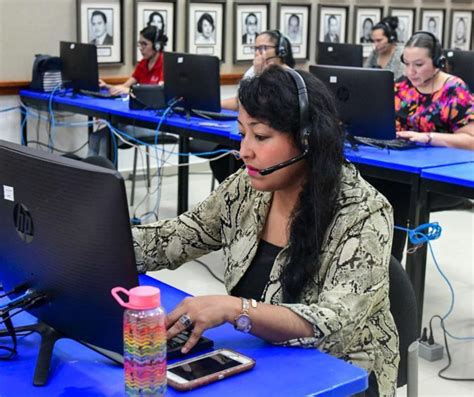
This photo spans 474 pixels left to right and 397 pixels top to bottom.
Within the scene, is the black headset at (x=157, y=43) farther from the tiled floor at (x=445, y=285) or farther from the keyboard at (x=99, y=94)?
the tiled floor at (x=445, y=285)

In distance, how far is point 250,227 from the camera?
182 centimetres

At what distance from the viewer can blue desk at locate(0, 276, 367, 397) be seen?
1.32 metres

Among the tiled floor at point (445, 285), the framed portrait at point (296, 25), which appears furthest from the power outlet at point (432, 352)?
the framed portrait at point (296, 25)

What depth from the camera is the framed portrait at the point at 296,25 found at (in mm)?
6828

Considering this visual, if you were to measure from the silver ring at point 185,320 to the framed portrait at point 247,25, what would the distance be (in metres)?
5.32

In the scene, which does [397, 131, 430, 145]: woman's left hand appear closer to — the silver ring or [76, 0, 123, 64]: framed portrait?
the silver ring

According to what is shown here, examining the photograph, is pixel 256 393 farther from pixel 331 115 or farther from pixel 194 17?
pixel 194 17

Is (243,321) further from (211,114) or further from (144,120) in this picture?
(144,120)

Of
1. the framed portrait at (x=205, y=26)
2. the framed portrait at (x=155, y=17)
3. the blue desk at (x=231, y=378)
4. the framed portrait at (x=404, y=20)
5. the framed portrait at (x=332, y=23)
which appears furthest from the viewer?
the framed portrait at (x=404, y=20)

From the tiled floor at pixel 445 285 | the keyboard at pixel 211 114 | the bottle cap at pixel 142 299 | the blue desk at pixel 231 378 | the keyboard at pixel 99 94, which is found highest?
the bottle cap at pixel 142 299

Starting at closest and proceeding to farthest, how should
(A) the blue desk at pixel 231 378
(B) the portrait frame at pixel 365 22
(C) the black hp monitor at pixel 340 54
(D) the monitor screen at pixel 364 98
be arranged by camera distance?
(A) the blue desk at pixel 231 378
(D) the monitor screen at pixel 364 98
(C) the black hp monitor at pixel 340 54
(B) the portrait frame at pixel 365 22

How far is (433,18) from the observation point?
8.00 meters

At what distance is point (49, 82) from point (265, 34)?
164 cm

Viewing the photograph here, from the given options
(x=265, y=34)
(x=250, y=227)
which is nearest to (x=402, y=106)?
(x=265, y=34)
